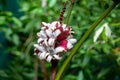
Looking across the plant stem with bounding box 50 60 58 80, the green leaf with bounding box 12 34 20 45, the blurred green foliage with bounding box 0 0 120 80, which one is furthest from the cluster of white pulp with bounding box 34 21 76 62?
the green leaf with bounding box 12 34 20 45

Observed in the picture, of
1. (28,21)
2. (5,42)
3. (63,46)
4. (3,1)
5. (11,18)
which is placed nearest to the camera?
(63,46)

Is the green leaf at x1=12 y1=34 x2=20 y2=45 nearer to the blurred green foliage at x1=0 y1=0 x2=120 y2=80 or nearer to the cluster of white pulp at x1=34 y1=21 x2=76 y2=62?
the blurred green foliage at x1=0 y1=0 x2=120 y2=80

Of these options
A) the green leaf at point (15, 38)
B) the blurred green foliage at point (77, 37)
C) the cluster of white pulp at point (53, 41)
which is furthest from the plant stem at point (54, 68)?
the green leaf at point (15, 38)

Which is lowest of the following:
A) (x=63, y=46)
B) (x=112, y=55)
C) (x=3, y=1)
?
(x=63, y=46)

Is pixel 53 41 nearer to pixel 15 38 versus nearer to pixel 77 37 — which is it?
pixel 77 37

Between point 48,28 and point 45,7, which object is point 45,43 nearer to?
point 48,28

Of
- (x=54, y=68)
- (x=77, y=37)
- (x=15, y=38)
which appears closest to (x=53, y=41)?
(x=54, y=68)

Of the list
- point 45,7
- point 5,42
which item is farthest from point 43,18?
point 5,42
